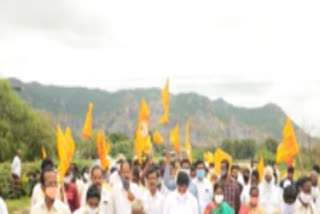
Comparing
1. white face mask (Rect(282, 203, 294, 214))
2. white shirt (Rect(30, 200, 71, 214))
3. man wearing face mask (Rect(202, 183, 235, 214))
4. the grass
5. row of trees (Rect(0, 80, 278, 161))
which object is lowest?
the grass

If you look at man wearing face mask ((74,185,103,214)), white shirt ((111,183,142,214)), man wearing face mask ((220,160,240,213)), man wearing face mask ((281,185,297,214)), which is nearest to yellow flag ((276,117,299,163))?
man wearing face mask ((220,160,240,213))

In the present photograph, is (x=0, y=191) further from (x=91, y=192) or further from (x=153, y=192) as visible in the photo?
(x=91, y=192)

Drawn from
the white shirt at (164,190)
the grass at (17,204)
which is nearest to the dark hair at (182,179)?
the white shirt at (164,190)

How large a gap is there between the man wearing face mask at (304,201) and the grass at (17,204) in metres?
12.1

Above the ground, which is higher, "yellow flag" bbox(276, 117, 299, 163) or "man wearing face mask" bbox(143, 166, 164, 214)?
"yellow flag" bbox(276, 117, 299, 163)

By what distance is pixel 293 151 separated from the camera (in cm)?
1198

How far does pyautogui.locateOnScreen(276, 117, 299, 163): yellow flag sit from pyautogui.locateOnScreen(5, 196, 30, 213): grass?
32.4 ft

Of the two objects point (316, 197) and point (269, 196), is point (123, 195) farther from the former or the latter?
point (316, 197)

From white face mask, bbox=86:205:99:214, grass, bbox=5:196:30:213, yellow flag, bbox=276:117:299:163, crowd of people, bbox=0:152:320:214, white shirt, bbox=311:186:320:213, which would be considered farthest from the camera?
grass, bbox=5:196:30:213

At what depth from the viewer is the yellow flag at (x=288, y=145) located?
11820 millimetres

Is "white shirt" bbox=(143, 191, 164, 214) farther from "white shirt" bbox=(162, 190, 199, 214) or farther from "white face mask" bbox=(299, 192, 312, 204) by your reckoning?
"white face mask" bbox=(299, 192, 312, 204)

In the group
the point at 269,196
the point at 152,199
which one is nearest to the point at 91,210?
the point at 152,199

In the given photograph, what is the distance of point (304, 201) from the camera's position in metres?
8.25

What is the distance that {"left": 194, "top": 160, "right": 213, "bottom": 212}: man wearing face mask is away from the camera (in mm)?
10461
